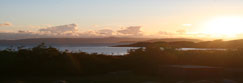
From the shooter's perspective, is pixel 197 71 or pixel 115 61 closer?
pixel 197 71

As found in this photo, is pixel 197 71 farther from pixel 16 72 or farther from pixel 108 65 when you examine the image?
pixel 16 72

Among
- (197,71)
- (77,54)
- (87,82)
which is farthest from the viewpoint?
(77,54)

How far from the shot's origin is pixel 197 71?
1678 centimetres

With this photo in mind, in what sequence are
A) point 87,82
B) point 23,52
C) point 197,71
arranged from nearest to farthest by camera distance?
point 87,82
point 197,71
point 23,52

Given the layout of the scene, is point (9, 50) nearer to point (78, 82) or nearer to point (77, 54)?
point (77, 54)

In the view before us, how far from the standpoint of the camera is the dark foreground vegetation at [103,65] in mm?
16953

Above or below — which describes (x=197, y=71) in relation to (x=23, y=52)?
below

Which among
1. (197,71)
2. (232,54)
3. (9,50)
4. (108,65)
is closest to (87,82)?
(108,65)

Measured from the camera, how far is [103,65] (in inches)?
744

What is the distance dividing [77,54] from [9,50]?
388 centimetres

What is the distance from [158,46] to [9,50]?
29.5ft

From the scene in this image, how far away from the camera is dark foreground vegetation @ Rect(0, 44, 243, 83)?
1695cm

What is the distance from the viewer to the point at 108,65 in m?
19.2

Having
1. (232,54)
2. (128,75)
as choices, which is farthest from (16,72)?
(232,54)
